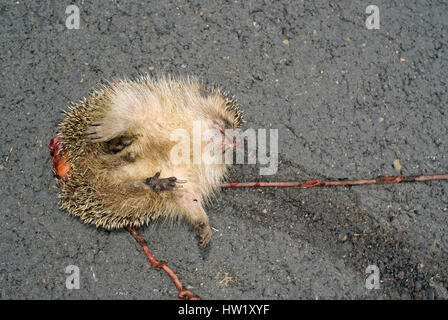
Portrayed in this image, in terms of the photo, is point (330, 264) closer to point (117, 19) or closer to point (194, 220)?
point (194, 220)

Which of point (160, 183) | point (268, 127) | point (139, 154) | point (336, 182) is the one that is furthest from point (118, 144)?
point (336, 182)

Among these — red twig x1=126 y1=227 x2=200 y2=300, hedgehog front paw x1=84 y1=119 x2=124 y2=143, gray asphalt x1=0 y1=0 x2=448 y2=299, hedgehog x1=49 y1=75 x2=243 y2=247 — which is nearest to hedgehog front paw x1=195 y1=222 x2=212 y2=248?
hedgehog x1=49 y1=75 x2=243 y2=247

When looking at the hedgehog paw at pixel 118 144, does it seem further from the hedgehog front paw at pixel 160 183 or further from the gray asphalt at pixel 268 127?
the gray asphalt at pixel 268 127

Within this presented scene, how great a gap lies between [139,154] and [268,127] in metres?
1.17

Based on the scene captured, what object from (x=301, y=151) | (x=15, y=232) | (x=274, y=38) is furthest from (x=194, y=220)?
(x=274, y=38)

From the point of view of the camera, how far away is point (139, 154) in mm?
3406

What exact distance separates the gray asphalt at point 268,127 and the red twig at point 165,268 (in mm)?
62

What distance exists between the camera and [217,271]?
3566 mm

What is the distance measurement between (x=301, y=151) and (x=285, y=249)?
2.86 ft

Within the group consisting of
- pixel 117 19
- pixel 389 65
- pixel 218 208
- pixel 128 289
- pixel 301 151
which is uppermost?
pixel 117 19

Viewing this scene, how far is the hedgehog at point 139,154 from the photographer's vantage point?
10.8ft

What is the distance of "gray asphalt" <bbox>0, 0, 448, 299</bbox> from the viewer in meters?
3.55

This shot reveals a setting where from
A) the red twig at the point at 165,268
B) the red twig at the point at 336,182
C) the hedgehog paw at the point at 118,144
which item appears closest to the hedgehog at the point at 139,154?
the hedgehog paw at the point at 118,144

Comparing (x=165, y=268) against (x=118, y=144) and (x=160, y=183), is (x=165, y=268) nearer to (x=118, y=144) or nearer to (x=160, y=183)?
(x=160, y=183)
